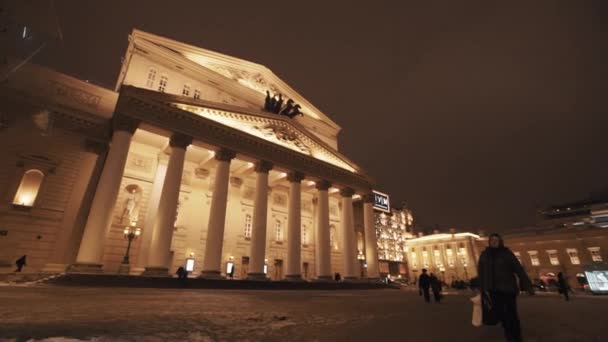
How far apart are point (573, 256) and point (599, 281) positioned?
91.5 feet

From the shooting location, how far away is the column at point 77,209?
1570cm

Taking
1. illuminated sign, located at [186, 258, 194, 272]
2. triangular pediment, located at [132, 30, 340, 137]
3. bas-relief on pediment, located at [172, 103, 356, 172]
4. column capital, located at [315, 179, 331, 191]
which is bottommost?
illuminated sign, located at [186, 258, 194, 272]

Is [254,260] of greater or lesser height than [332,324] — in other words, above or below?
above

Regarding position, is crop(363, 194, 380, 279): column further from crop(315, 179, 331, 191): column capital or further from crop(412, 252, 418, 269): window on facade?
crop(412, 252, 418, 269): window on facade

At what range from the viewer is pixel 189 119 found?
17.8 meters

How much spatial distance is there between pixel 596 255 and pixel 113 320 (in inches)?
2334

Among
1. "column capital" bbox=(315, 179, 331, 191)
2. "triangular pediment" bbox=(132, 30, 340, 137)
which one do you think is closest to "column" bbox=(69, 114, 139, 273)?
"triangular pediment" bbox=(132, 30, 340, 137)

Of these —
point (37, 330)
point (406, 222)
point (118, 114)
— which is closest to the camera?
point (37, 330)

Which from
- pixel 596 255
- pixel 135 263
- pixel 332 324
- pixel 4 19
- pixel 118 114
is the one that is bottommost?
pixel 332 324

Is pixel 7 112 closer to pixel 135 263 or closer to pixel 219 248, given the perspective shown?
pixel 135 263

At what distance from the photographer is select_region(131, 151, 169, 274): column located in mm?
17859

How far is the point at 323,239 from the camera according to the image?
73.0 ft

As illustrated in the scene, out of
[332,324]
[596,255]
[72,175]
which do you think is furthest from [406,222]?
[332,324]

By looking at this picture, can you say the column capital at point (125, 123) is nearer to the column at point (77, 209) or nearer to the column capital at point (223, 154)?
the column at point (77, 209)
